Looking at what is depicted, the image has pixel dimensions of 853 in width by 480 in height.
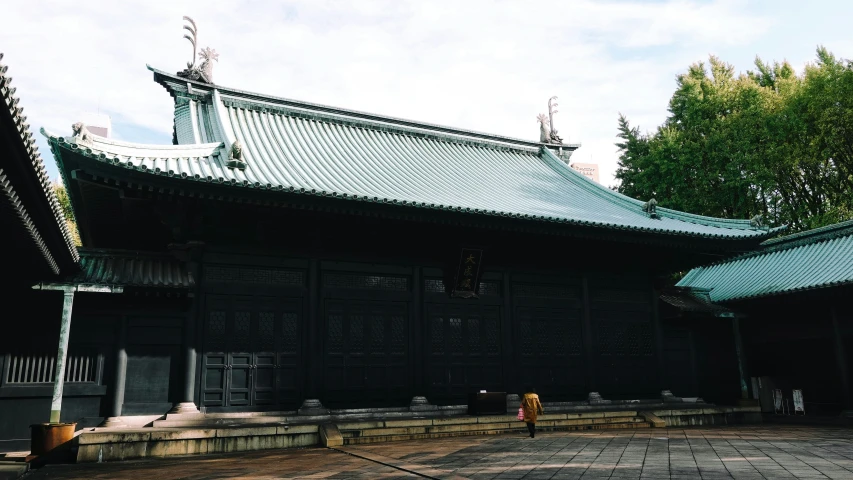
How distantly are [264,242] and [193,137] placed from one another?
15.6 ft

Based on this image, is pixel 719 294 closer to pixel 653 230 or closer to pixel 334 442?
pixel 653 230

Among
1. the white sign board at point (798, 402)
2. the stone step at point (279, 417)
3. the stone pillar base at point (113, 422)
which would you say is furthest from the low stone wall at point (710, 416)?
the stone pillar base at point (113, 422)

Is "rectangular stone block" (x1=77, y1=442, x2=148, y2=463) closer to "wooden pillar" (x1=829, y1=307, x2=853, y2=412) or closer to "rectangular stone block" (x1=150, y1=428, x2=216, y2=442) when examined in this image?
"rectangular stone block" (x1=150, y1=428, x2=216, y2=442)

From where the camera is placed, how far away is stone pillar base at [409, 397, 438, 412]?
46.0 ft

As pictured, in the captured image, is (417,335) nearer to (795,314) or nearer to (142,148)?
(142,148)

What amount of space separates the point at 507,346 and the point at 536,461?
6397 mm

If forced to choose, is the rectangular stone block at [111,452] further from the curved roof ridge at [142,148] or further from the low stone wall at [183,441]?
the curved roof ridge at [142,148]

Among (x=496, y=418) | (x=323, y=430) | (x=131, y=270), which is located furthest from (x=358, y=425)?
(x=131, y=270)

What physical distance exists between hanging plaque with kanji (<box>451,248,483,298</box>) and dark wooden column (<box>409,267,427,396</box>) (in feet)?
3.07

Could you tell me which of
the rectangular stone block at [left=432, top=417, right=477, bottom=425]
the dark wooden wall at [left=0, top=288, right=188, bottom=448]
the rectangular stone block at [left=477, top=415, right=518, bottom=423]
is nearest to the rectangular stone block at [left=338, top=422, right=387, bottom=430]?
the rectangular stone block at [left=432, top=417, right=477, bottom=425]

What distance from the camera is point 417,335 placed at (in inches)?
575

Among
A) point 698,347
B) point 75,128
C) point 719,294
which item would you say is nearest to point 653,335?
point 698,347

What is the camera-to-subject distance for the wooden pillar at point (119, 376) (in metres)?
11.7

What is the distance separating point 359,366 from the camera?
13883 millimetres
